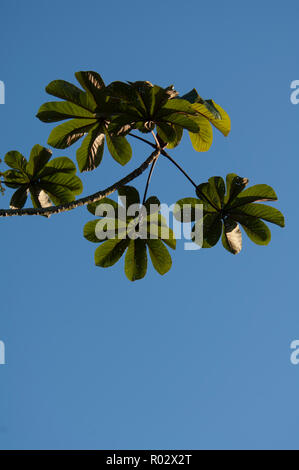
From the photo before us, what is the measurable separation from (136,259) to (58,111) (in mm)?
1608

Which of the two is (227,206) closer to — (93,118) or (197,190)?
(197,190)

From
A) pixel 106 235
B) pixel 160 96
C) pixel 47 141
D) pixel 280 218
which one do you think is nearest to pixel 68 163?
pixel 47 141

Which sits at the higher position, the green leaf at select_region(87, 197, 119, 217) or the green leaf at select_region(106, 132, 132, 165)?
the green leaf at select_region(106, 132, 132, 165)

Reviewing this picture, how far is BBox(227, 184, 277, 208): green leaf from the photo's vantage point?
4.32 metres

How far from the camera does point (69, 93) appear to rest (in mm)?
4031

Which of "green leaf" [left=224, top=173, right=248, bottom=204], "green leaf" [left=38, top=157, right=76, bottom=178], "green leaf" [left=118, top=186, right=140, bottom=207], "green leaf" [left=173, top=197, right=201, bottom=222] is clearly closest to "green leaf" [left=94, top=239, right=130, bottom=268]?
"green leaf" [left=118, top=186, right=140, bottom=207]

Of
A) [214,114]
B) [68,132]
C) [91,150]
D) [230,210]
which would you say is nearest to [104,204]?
[91,150]

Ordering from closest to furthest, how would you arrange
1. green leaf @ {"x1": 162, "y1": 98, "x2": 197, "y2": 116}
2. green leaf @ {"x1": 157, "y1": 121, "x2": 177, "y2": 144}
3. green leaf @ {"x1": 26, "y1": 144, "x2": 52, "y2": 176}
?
1. green leaf @ {"x1": 162, "y1": 98, "x2": 197, "y2": 116}
2. green leaf @ {"x1": 157, "y1": 121, "x2": 177, "y2": 144}
3. green leaf @ {"x1": 26, "y1": 144, "x2": 52, "y2": 176}

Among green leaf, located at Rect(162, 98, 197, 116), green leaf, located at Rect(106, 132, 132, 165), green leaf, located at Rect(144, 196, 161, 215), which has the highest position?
green leaf, located at Rect(106, 132, 132, 165)

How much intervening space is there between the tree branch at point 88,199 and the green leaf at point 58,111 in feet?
2.45

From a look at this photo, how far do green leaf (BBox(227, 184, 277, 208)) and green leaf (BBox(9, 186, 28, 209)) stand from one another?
86.5 inches

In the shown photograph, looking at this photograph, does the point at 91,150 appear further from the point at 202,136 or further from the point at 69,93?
the point at 202,136

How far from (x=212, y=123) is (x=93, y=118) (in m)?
1.14

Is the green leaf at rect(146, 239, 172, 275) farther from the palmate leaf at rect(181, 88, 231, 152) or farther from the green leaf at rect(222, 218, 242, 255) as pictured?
the palmate leaf at rect(181, 88, 231, 152)
